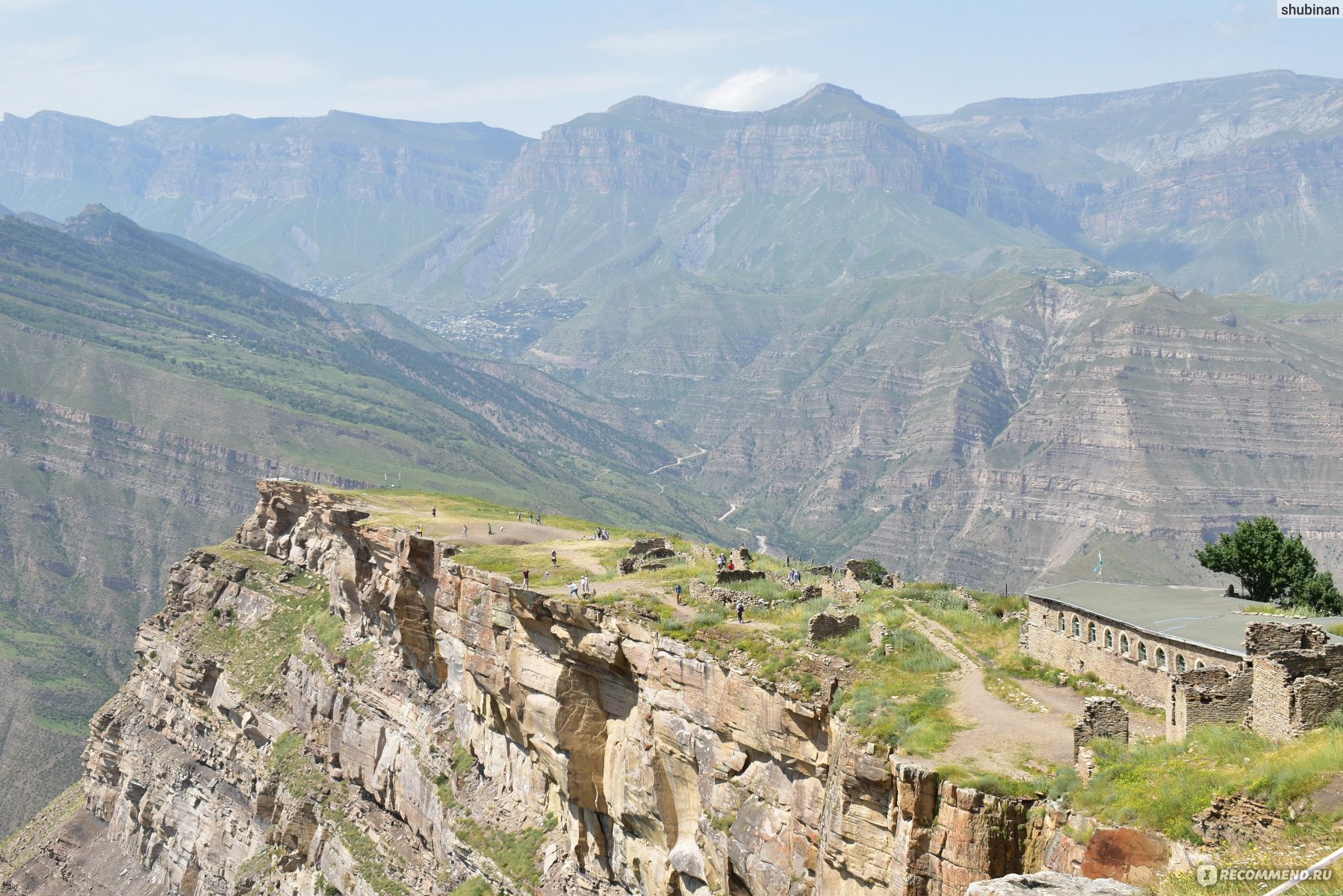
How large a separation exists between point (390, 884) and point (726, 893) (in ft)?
112

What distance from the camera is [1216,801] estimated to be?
31781 mm

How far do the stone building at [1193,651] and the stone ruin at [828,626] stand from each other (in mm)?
7018

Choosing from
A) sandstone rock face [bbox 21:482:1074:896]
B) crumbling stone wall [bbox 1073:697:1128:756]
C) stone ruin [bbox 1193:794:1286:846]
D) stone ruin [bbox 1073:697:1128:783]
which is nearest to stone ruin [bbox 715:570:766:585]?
sandstone rock face [bbox 21:482:1074:896]

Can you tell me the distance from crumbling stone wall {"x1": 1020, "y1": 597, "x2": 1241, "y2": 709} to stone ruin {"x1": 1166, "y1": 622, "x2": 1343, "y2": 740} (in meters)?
1.01

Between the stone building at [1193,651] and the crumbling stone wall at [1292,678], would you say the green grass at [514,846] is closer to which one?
the stone building at [1193,651]

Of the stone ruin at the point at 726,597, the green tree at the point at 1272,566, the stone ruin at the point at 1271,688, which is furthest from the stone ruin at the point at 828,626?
the green tree at the point at 1272,566

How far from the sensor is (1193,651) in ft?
Result: 137

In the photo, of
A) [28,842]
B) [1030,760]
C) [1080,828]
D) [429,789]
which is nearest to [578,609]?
[429,789]

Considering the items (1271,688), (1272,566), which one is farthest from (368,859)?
(1271,688)

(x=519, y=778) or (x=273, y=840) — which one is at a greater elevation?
(x=519, y=778)

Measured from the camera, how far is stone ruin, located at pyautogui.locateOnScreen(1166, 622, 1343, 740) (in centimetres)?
3466

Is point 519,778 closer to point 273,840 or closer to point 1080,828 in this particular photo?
point 273,840

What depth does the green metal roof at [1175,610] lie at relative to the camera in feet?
138

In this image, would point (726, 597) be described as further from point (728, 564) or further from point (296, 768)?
point (296, 768)
